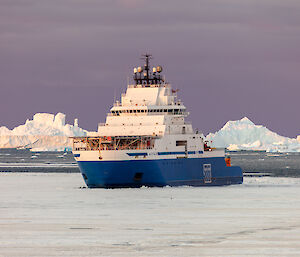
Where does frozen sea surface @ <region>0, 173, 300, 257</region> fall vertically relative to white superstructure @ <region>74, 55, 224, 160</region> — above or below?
below

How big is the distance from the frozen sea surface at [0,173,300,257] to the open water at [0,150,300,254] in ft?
0.10

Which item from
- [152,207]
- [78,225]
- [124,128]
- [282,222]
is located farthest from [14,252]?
[124,128]

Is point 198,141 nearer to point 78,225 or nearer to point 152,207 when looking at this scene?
point 152,207

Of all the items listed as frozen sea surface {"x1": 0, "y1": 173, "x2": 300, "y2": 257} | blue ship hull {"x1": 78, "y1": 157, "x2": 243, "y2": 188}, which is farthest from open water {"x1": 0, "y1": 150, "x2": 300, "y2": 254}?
blue ship hull {"x1": 78, "y1": 157, "x2": 243, "y2": 188}

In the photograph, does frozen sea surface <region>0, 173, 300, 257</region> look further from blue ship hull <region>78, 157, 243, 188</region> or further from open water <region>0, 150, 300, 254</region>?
blue ship hull <region>78, 157, 243, 188</region>

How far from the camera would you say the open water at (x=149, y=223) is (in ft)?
94.2

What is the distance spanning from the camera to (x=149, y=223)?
36062mm

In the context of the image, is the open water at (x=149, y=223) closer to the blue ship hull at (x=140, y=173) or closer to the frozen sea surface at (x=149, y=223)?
the frozen sea surface at (x=149, y=223)

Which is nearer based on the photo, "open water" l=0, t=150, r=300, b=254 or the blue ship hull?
"open water" l=0, t=150, r=300, b=254

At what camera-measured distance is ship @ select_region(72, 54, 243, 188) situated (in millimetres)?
59375

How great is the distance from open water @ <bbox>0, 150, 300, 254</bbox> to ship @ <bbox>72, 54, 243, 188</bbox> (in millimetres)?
3791

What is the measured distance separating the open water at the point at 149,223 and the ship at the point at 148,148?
12.4 feet

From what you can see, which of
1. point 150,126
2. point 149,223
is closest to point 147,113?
point 150,126

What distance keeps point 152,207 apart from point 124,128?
1976 cm
